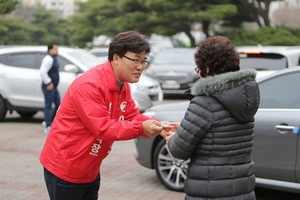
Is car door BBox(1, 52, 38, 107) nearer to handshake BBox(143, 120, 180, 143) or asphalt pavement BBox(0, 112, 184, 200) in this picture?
asphalt pavement BBox(0, 112, 184, 200)

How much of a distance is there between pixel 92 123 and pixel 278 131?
3134mm

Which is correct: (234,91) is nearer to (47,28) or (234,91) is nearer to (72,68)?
(72,68)

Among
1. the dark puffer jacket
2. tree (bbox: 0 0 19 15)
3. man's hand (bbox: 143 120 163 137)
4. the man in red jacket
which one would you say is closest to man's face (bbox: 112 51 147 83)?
the man in red jacket

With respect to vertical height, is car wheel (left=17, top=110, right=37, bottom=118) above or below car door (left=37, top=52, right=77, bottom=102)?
below

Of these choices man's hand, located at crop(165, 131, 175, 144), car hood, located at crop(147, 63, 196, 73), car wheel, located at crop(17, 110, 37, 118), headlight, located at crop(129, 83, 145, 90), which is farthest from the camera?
car hood, located at crop(147, 63, 196, 73)

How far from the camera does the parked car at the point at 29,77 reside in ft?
41.9

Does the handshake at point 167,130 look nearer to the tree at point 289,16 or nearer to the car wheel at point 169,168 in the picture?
the car wheel at point 169,168

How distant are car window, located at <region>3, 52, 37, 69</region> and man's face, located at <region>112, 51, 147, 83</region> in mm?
9642

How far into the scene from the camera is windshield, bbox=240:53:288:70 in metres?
11.1

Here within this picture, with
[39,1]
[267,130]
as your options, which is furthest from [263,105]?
[39,1]

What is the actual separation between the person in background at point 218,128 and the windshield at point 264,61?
764 centimetres

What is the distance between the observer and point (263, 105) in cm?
645

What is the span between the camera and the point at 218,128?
3451 millimetres

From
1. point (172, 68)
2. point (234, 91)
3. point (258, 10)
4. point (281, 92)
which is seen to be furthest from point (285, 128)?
point (258, 10)
